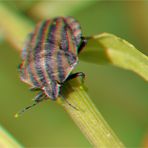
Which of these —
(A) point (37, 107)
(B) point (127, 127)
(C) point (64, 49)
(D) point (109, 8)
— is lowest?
(B) point (127, 127)

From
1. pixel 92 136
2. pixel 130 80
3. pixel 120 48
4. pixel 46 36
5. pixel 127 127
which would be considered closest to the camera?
pixel 92 136

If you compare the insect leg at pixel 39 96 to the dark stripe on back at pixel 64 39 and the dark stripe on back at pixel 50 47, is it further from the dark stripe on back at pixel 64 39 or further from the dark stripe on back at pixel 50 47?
the dark stripe on back at pixel 64 39

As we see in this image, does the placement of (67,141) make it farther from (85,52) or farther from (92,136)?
(92,136)

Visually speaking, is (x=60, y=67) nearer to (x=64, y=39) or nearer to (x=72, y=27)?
(x=64, y=39)

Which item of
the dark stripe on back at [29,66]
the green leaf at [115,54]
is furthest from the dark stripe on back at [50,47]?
the green leaf at [115,54]

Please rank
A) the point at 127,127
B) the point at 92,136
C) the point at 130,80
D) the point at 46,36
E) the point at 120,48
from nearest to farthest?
the point at 92,136, the point at 120,48, the point at 46,36, the point at 127,127, the point at 130,80

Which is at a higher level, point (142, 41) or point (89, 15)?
point (89, 15)

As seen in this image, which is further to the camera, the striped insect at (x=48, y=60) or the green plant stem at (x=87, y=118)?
the striped insect at (x=48, y=60)

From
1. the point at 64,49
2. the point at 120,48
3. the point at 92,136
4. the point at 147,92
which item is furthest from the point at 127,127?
the point at 92,136
